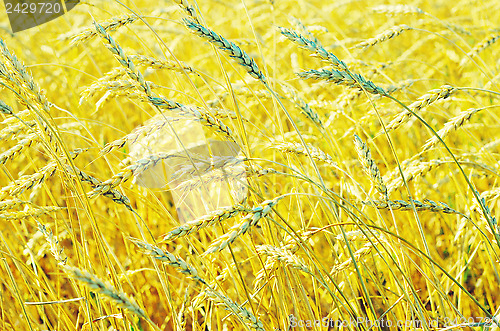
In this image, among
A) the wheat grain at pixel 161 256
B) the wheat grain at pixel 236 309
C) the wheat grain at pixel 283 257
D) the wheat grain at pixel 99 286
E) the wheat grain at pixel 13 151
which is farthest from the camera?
the wheat grain at pixel 13 151

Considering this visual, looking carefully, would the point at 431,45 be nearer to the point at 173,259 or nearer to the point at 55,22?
the point at 55,22

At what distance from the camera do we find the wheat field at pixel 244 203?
88 cm

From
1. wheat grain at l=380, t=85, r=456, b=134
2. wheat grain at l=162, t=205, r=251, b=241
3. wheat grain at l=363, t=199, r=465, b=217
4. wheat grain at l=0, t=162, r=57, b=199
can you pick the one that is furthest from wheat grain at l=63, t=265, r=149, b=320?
wheat grain at l=380, t=85, r=456, b=134

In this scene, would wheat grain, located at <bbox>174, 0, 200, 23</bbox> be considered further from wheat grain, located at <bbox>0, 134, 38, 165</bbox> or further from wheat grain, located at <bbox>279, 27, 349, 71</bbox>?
wheat grain, located at <bbox>0, 134, 38, 165</bbox>

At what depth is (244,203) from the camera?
94 centimetres

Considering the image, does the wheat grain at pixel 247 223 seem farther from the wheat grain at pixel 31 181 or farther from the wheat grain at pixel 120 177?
the wheat grain at pixel 31 181

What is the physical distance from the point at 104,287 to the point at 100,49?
112 inches

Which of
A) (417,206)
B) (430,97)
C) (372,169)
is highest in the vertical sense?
(430,97)

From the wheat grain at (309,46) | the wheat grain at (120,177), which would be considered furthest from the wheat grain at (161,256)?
the wheat grain at (309,46)

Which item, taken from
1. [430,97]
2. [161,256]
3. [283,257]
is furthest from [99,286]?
[430,97]

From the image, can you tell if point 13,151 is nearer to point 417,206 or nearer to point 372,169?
point 372,169

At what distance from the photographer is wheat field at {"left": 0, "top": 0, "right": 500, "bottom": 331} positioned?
2.88 ft

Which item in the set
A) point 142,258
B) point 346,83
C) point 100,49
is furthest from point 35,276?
point 100,49

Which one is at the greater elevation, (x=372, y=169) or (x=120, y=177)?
(x=120, y=177)
